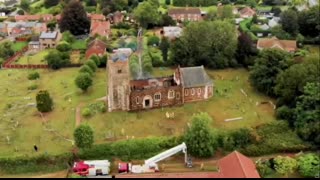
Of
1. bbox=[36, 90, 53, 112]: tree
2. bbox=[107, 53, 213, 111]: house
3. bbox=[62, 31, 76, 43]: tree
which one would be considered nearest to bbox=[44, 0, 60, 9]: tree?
bbox=[62, 31, 76, 43]: tree

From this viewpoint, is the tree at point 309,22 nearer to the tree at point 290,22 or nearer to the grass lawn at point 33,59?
the tree at point 290,22

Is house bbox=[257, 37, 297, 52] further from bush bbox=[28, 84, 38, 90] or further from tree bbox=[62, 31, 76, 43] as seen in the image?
bush bbox=[28, 84, 38, 90]

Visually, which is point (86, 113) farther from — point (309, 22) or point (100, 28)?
point (309, 22)

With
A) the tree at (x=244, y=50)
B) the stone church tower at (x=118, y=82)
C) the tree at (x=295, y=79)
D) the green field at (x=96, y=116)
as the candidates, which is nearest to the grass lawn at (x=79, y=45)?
the green field at (x=96, y=116)

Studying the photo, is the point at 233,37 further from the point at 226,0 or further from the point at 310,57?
the point at 226,0

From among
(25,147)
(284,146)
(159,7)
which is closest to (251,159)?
(284,146)

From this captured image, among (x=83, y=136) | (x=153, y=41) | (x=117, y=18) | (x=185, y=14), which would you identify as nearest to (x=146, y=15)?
(x=117, y=18)
